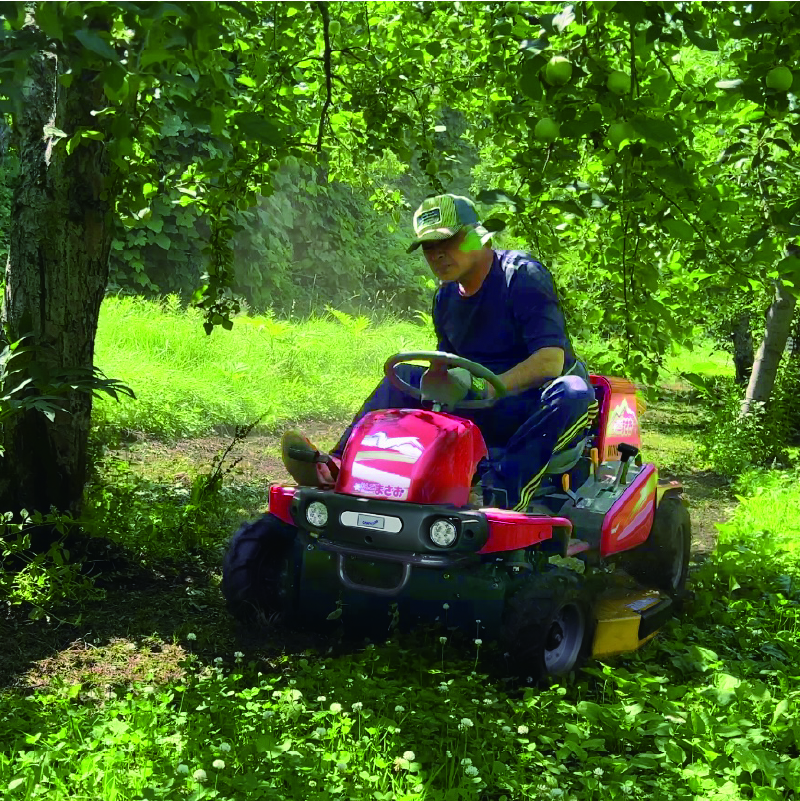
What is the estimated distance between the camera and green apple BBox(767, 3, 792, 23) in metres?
2.30

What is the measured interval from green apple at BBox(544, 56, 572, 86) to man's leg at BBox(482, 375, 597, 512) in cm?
162

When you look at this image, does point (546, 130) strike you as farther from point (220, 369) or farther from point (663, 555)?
point (220, 369)

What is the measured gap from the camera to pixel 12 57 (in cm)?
188

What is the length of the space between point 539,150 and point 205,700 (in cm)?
217

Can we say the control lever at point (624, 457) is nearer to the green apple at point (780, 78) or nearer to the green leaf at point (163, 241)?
the green apple at point (780, 78)

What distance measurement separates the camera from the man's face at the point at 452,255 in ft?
12.6

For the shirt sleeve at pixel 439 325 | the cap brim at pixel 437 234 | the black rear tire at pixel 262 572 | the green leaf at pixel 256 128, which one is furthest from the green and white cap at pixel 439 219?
the green leaf at pixel 256 128

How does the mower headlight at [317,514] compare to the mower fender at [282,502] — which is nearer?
the mower headlight at [317,514]

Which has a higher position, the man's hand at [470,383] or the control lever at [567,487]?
the man's hand at [470,383]

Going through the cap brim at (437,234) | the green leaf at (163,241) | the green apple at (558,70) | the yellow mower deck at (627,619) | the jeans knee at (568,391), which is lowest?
the yellow mower deck at (627,619)

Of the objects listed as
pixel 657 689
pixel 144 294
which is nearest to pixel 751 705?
pixel 657 689

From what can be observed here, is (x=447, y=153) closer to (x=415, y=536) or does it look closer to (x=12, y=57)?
(x=415, y=536)

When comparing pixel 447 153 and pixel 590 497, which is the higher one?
pixel 447 153

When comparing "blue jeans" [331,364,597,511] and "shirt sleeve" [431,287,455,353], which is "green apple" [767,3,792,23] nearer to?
"blue jeans" [331,364,597,511]
